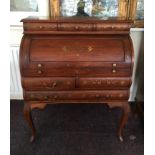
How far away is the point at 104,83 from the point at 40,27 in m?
0.72

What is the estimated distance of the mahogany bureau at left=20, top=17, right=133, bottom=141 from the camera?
1.53 metres

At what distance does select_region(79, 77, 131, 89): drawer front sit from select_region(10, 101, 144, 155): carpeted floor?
67 cm

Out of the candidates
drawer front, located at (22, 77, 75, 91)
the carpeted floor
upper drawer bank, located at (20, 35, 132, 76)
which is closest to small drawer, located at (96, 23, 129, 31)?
upper drawer bank, located at (20, 35, 132, 76)

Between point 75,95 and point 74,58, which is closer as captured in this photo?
point 74,58

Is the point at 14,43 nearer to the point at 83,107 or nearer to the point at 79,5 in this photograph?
the point at 79,5

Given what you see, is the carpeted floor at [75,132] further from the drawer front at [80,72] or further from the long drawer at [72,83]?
the drawer front at [80,72]

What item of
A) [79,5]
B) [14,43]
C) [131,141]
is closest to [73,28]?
[79,5]

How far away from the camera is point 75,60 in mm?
1529

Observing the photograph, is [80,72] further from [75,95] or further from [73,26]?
[73,26]

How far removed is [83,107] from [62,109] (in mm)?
274

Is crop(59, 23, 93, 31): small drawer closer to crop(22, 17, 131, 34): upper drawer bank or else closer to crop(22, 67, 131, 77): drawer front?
crop(22, 17, 131, 34): upper drawer bank

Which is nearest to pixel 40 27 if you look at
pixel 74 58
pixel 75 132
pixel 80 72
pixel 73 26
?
pixel 73 26

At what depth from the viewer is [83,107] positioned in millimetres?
2434
